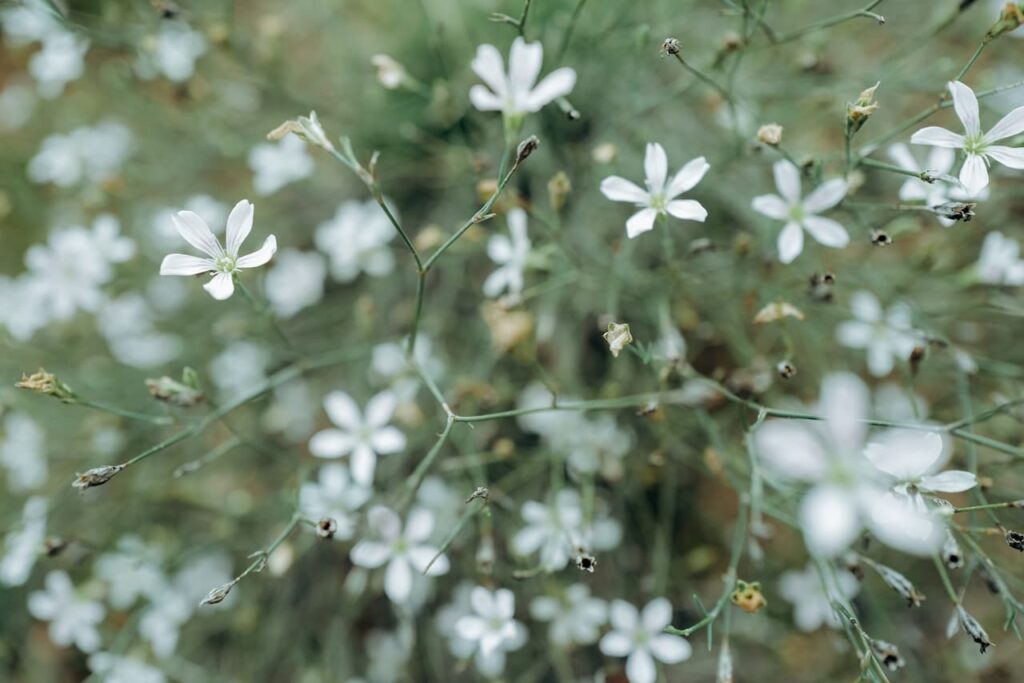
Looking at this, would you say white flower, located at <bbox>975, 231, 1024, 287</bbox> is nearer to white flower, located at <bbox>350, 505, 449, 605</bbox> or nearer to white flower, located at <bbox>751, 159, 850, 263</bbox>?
white flower, located at <bbox>751, 159, 850, 263</bbox>

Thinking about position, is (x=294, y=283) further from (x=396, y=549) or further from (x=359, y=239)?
(x=396, y=549)

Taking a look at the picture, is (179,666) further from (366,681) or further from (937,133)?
(937,133)

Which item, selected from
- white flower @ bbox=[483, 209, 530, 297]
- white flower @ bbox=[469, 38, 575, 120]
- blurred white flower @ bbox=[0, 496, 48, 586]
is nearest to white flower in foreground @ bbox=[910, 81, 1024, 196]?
white flower @ bbox=[469, 38, 575, 120]

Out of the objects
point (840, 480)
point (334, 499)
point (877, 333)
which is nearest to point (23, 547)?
point (334, 499)

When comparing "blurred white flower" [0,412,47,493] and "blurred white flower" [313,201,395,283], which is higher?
"blurred white flower" [313,201,395,283]

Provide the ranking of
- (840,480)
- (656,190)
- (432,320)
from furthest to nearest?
(432,320) → (656,190) → (840,480)

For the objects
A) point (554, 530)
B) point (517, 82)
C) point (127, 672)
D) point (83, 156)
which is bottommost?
point (127, 672)

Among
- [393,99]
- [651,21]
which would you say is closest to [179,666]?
[393,99]
